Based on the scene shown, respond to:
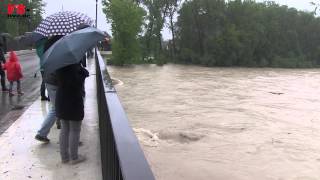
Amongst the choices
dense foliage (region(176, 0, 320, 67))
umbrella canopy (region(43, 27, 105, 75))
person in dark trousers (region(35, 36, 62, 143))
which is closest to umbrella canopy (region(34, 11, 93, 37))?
person in dark trousers (region(35, 36, 62, 143))

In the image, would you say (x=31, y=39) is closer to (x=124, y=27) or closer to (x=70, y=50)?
(x=70, y=50)

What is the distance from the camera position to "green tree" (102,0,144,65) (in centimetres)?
4250

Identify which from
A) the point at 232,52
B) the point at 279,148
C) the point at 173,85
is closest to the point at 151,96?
the point at 173,85

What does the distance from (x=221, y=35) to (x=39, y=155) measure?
49036 millimetres

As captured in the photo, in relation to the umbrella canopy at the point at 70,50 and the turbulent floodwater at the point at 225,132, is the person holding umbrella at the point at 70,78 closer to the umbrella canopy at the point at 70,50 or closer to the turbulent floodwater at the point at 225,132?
the umbrella canopy at the point at 70,50

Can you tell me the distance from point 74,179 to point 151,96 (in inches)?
708

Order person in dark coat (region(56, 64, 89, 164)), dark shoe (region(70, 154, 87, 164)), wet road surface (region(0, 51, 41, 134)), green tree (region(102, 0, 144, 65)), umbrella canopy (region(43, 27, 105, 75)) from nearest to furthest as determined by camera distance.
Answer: umbrella canopy (region(43, 27, 105, 75)) → person in dark coat (region(56, 64, 89, 164)) → dark shoe (region(70, 154, 87, 164)) → wet road surface (region(0, 51, 41, 134)) → green tree (region(102, 0, 144, 65))

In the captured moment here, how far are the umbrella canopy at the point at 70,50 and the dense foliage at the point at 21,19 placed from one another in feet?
173

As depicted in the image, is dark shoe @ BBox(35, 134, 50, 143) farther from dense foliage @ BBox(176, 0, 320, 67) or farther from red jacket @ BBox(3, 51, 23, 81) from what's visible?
dense foliage @ BBox(176, 0, 320, 67)

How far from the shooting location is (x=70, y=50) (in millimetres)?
5609

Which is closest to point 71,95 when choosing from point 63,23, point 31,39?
point 63,23

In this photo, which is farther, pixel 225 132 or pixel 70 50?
pixel 225 132

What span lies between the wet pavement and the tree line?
1691 inches

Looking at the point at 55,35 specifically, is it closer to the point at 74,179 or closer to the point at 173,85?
the point at 74,179
